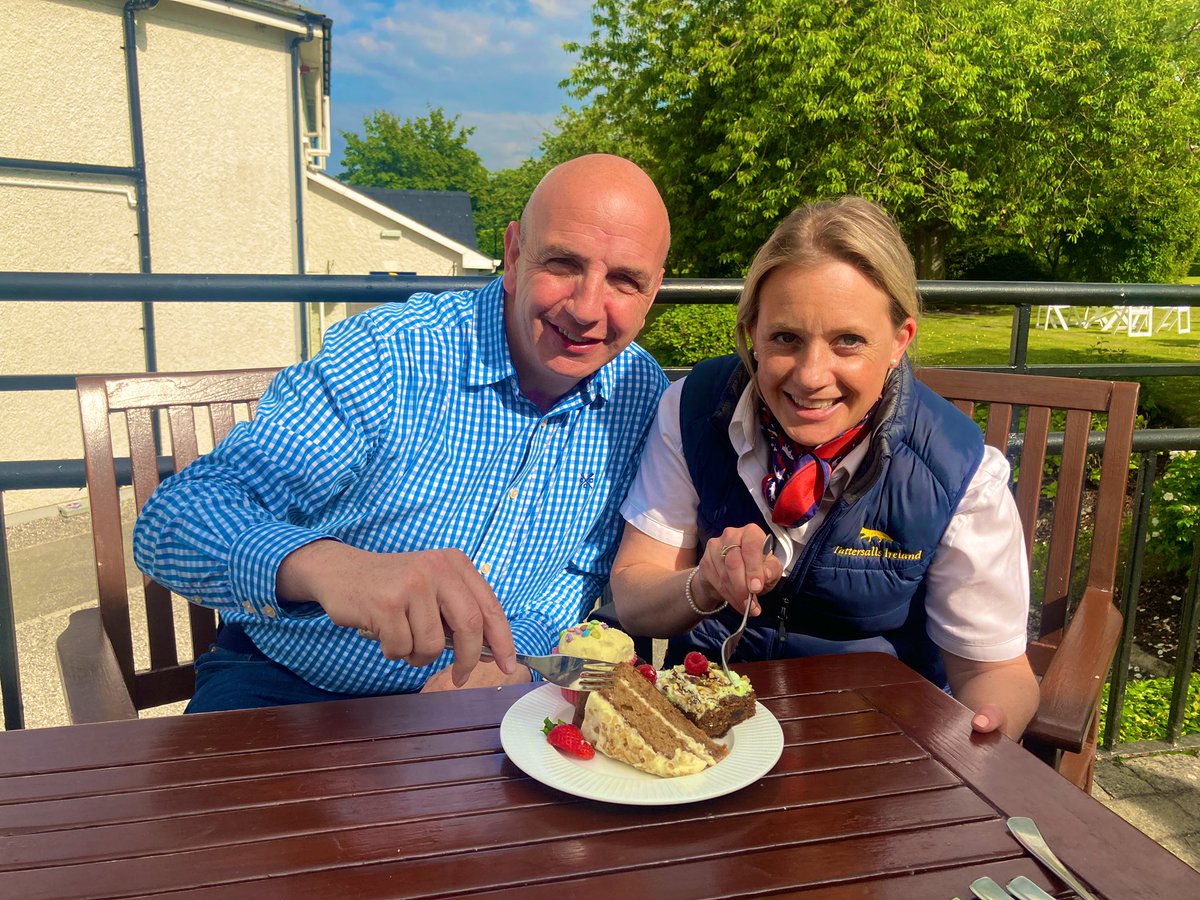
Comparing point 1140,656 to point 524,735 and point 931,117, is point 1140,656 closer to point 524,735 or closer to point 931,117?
point 524,735

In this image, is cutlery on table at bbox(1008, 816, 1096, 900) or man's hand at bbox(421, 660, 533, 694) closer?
cutlery on table at bbox(1008, 816, 1096, 900)

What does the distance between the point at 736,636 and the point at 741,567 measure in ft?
0.41

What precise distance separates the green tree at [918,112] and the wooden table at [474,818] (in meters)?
23.2

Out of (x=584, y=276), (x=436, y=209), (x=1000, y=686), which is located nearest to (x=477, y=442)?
(x=584, y=276)

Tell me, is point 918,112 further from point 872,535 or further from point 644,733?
point 644,733

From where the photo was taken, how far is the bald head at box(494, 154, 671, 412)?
6.95 feet

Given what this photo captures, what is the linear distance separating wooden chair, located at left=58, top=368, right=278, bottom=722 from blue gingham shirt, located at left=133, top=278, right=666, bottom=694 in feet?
0.60

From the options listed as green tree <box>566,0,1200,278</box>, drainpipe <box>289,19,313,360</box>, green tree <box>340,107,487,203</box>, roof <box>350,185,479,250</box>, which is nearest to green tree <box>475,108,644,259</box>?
green tree <box>340,107,487,203</box>

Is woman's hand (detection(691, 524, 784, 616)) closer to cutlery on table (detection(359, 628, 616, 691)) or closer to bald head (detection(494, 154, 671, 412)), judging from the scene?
cutlery on table (detection(359, 628, 616, 691))

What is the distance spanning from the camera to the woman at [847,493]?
1893mm

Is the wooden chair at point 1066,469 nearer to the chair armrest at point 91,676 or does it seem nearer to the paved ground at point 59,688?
the paved ground at point 59,688

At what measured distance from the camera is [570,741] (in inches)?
53.2

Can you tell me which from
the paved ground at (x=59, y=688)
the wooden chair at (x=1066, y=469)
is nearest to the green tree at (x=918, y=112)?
the paved ground at (x=59, y=688)

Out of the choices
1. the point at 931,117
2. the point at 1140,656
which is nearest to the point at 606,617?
the point at 1140,656
